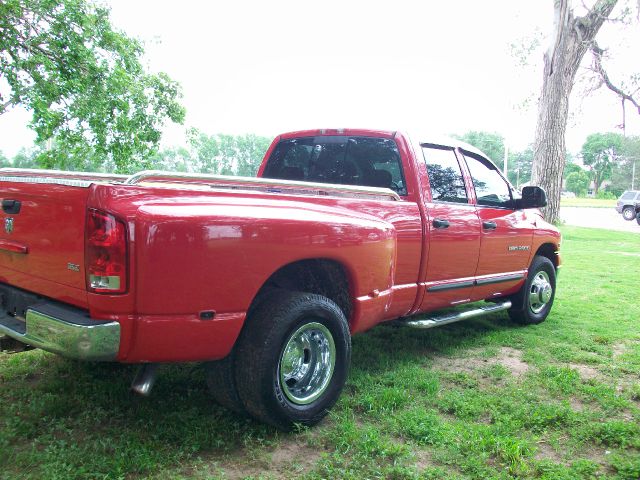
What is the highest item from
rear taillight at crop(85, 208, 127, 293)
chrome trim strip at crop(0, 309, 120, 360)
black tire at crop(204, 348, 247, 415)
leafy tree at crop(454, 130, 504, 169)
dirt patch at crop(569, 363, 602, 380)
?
leafy tree at crop(454, 130, 504, 169)

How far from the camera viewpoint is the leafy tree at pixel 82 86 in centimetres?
1047

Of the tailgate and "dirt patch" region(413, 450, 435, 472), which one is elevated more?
the tailgate

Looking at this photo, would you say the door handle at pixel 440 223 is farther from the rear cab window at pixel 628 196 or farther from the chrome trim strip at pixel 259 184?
the rear cab window at pixel 628 196

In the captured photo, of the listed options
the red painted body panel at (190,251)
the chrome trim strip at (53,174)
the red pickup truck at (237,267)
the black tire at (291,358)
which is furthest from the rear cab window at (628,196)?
the chrome trim strip at (53,174)

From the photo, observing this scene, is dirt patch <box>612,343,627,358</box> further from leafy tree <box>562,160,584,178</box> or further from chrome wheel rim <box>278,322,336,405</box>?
leafy tree <box>562,160,584,178</box>

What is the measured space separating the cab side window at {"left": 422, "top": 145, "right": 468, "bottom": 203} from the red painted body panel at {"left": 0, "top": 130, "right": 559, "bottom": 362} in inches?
37.4

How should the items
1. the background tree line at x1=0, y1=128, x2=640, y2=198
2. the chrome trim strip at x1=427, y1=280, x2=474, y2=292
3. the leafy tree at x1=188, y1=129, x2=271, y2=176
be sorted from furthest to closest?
1. the background tree line at x1=0, y1=128, x2=640, y2=198
2. the leafy tree at x1=188, y1=129, x2=271, y2=176
3. the chrome trim strip at x1=427, y1=280, x2=474, y2=292

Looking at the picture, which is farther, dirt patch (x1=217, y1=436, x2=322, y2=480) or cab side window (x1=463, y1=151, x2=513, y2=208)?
cab side window (x1=463, y1=151, x2=513, y2=208)

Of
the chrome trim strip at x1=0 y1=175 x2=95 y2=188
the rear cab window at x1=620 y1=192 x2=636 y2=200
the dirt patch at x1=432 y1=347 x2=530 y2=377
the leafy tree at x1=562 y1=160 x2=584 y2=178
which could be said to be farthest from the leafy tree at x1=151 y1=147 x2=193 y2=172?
the leafy tree at x1=562 y1=160 x2=584 y2=178

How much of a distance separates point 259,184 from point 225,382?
119cm

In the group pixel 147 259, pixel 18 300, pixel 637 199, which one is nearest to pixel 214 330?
pixel 147 259

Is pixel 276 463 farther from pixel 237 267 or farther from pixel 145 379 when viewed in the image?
pixel 237 267

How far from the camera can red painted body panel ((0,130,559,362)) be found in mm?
2500

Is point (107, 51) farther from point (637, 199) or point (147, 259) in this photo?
point (637, 199)
